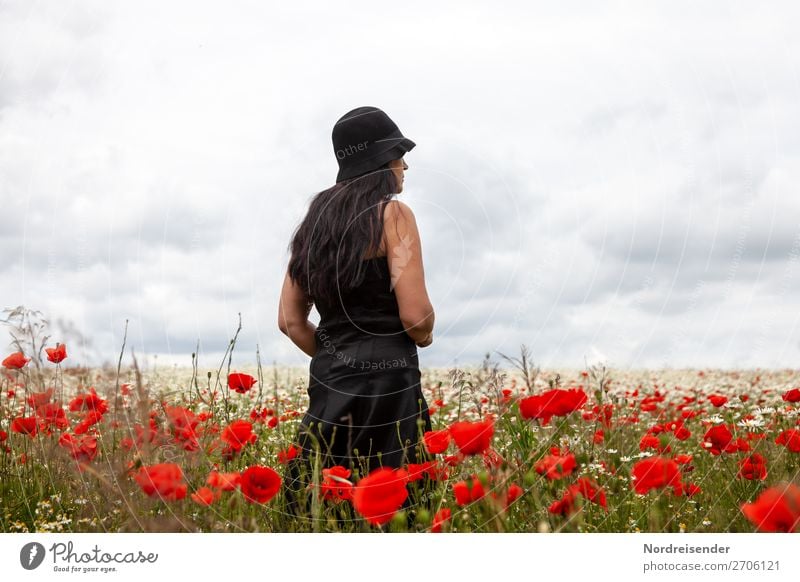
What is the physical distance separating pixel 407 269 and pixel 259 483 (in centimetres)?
119

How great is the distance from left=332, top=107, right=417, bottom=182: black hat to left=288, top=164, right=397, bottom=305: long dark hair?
57 mm

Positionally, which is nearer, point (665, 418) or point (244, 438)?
point (244, 438)

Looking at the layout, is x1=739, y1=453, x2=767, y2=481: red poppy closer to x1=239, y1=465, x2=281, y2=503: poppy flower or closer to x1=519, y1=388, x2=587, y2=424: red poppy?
x1=519, y1=388, x2=587, y2=424: red poppy

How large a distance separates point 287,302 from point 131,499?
3.52 feet

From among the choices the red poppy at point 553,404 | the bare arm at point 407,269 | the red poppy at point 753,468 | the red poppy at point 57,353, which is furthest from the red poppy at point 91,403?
the red poppy at point 753,468

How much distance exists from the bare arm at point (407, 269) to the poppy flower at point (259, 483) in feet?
3.55

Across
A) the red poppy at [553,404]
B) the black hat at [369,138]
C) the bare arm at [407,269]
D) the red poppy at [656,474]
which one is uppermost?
the black hat at [369,138]

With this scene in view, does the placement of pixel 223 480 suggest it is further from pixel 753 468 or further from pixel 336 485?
pixel 753 468

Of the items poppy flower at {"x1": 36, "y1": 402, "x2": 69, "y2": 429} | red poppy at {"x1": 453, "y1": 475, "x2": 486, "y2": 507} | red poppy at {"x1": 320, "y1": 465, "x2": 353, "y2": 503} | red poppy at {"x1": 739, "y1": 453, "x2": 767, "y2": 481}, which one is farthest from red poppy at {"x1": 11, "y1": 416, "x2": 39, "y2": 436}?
red poppy at {"x1": 739, "y1": 453, "x2": 767, "y2": 481}

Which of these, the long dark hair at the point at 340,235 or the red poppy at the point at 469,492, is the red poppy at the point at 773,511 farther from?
the long dark hair at the point at 340,235

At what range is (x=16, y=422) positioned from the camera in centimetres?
313

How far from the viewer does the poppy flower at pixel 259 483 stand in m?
2.06
